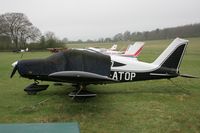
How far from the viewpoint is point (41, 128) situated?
199 inches

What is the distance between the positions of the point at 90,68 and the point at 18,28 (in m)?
61.6

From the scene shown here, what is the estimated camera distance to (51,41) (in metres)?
63.2

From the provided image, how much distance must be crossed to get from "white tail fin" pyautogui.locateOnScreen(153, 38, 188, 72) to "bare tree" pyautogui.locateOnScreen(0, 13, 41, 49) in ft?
197

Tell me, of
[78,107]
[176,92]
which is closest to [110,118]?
[78,107]

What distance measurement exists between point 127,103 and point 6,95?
157 inches

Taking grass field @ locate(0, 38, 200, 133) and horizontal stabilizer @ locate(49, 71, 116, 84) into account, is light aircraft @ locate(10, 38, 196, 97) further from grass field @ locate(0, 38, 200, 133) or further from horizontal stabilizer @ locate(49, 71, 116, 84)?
grass field @ locate(0, 38, 200, 133)

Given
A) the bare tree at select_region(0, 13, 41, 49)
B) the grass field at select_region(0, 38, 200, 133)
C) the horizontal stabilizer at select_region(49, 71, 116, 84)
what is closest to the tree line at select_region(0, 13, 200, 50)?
the bare tree at select_region(0, 13, 41, 49)

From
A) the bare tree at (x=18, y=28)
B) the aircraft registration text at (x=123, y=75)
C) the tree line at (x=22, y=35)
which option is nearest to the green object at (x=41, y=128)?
the aircraft registration text at (x=123, y=75)

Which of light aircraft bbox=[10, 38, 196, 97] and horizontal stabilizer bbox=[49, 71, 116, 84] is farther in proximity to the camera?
light aircraft bbox=[10, 38, 196, 97]

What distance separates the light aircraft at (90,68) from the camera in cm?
639

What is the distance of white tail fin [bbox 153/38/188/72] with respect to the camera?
28.0 feet

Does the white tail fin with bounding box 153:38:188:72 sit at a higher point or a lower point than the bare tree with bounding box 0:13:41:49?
lower

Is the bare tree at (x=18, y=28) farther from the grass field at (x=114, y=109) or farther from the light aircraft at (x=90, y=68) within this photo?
the light aircraft at (x=90, y=68)

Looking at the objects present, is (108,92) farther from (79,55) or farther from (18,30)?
(18,30)
